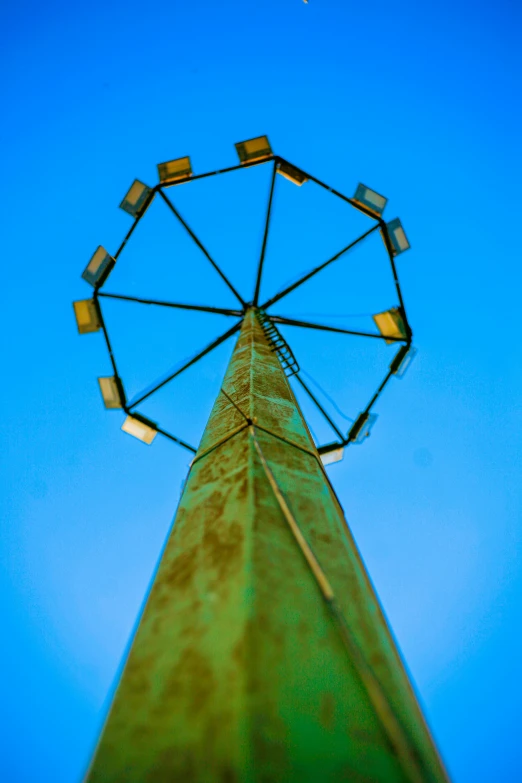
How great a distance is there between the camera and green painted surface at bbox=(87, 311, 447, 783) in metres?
1.01

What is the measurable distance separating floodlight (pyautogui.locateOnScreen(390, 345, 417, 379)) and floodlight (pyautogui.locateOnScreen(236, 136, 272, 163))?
367 cm

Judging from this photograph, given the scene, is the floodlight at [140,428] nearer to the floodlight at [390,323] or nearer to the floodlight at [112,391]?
the floodlight at [112,391]

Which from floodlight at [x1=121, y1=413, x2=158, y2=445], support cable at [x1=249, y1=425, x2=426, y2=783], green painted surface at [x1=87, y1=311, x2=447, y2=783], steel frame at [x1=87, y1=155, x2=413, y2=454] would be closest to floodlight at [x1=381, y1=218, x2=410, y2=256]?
steel frame at [x1=87, y1=155, x2=413, y2=454]

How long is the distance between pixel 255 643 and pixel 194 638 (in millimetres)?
206

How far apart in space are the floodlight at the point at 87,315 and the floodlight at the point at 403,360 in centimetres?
476

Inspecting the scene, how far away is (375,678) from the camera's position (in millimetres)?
1283

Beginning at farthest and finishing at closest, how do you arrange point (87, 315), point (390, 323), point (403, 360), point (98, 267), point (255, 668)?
point (403, 360) → point (390, 323) → point (87, 315) → point (98, 267) → point (255, 668)

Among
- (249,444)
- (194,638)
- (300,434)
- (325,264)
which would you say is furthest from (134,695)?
(325,264)

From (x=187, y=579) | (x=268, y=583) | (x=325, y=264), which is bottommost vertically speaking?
(x=268, y=583)

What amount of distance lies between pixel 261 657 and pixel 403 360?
7035 millimetres

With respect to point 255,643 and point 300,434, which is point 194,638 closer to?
point 255,643

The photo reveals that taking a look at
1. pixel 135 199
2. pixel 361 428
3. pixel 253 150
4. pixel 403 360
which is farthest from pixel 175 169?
pixel 361 428

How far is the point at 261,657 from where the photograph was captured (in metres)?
1.19

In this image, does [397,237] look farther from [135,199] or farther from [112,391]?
[112,391]
